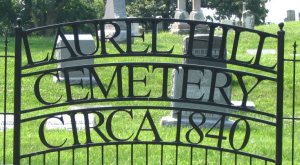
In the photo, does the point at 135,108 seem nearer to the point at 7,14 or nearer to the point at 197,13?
the point at 197,13

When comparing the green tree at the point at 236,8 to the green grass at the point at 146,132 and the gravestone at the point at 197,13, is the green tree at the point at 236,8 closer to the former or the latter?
the gravestone at the point at 197,13

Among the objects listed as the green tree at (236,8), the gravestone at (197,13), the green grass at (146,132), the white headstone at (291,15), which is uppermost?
the green tree at (236,8)

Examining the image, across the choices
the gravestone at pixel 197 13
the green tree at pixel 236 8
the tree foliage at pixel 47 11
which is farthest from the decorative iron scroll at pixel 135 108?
the green tree at pixel 236 8

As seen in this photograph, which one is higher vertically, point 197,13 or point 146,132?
point 197,13

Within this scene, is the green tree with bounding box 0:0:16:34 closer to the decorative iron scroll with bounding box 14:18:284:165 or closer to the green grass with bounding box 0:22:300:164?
the decorative iron scroll with bounding box 14:18:284:165

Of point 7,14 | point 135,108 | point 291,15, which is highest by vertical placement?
point 291,15

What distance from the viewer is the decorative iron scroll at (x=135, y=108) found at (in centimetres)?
626

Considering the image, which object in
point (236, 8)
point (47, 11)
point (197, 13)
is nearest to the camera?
point (197, 13)

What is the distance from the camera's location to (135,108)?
21.1 feet

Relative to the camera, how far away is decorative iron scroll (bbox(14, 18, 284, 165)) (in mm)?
6258

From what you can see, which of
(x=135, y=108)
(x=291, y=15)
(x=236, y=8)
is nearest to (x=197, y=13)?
(x=291, y=15)

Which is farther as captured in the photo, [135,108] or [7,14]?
[7,14]

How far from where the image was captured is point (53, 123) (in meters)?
10.9

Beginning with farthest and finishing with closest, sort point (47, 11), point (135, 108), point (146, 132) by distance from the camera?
point (47, 11), point (146, 132), point (135, 108)
